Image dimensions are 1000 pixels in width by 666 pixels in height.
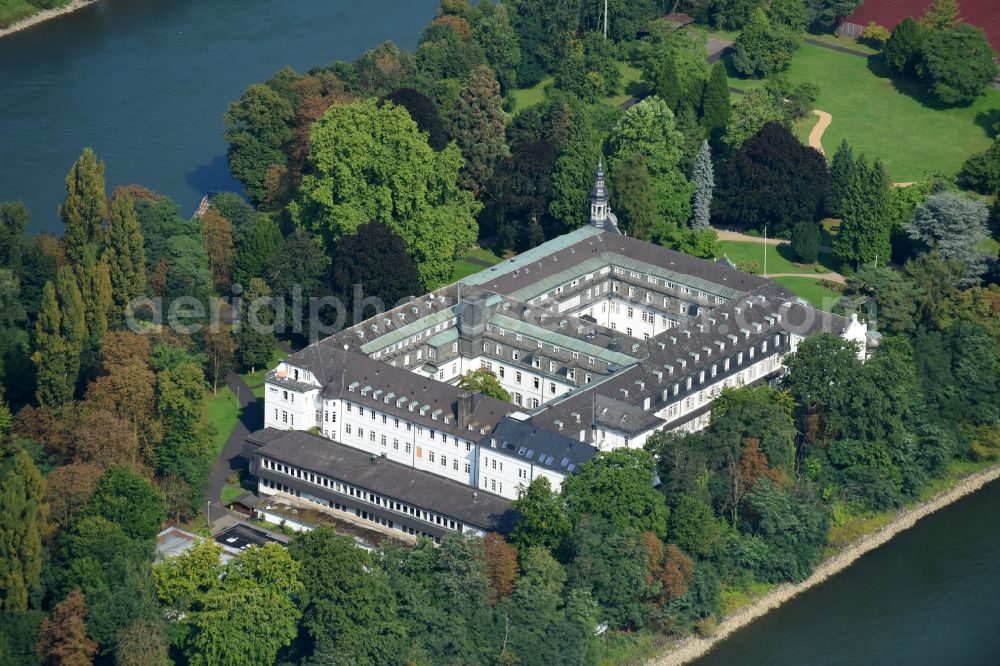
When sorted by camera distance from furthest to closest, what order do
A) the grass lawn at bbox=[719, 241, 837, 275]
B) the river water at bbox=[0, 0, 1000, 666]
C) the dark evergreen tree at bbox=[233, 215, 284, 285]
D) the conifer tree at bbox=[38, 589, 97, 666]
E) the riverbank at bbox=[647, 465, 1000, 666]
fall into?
the grass lawn at bbox=[719, 241, 837, 275], the dark evergreen tree at bbox=[233, 215, 284, 285], the river water at bbox=[0, 0, 1000, 666], the riverbank at bbox=[647, 465, 1000, 666], the conifer tree at bbox=[38, 589, 97, 666]

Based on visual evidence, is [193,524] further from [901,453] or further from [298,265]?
[901,453]

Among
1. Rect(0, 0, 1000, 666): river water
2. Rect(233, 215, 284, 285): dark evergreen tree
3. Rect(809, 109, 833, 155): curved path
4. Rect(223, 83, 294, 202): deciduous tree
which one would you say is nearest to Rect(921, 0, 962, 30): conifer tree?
Rect(809, 109, 833, 155): curved path

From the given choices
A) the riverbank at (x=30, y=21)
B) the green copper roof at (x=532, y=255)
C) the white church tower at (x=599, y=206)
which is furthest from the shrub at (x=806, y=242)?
the riverbank at (x=30, y=21)

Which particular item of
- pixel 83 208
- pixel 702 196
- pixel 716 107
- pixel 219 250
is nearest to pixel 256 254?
pixel 219 250

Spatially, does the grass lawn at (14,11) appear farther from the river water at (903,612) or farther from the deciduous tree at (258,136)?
the river water at (903,612)

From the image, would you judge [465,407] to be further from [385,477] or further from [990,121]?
[990,121]

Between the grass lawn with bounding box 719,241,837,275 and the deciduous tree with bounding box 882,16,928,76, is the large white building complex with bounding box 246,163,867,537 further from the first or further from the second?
the deciduous tree with bounding box 882,16,928,76
